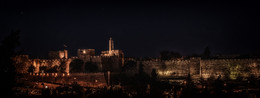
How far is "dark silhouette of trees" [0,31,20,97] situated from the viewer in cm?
1177

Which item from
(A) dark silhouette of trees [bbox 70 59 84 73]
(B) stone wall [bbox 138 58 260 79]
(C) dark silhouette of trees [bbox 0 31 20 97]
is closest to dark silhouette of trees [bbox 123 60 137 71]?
(B) stone wall [bbox 138 58 260 79]

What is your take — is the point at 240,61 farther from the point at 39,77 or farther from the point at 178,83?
the point at 39,77

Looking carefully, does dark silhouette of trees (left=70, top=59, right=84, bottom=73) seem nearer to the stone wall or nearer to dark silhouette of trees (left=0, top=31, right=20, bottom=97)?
the stone wall

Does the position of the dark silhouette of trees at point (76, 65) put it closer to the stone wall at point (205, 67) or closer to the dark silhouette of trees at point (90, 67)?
the dark silhouette of trees at point (90, 67)

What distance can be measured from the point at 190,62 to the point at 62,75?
43.4ft

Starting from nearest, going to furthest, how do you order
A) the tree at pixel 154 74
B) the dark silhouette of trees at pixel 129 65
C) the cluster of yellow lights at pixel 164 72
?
1. the tree at pixel 154 74
2. the cluster of yellow lights at pixel 164 72
3. the dark silhouette of trees at pixel 129 65

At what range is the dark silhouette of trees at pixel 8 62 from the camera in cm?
1177

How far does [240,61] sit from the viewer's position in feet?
99.0

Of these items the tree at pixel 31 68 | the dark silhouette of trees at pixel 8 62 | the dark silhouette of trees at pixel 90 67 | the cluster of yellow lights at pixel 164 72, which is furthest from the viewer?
the dark silhouette of trees at pixel 90 67

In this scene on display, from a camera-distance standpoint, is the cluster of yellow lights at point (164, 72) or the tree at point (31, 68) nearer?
the cluster of yellow lights at point (164, 72)

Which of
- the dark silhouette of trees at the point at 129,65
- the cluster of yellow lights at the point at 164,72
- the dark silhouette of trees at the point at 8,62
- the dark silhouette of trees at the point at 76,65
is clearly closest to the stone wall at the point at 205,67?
the cluster of yellow lights at the point at 164,72

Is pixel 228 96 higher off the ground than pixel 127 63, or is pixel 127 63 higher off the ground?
pixel 127 63

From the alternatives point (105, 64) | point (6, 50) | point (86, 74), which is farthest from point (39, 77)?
point (6, 50)

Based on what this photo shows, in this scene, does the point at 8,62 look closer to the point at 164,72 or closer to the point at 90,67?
the point at 164,72
